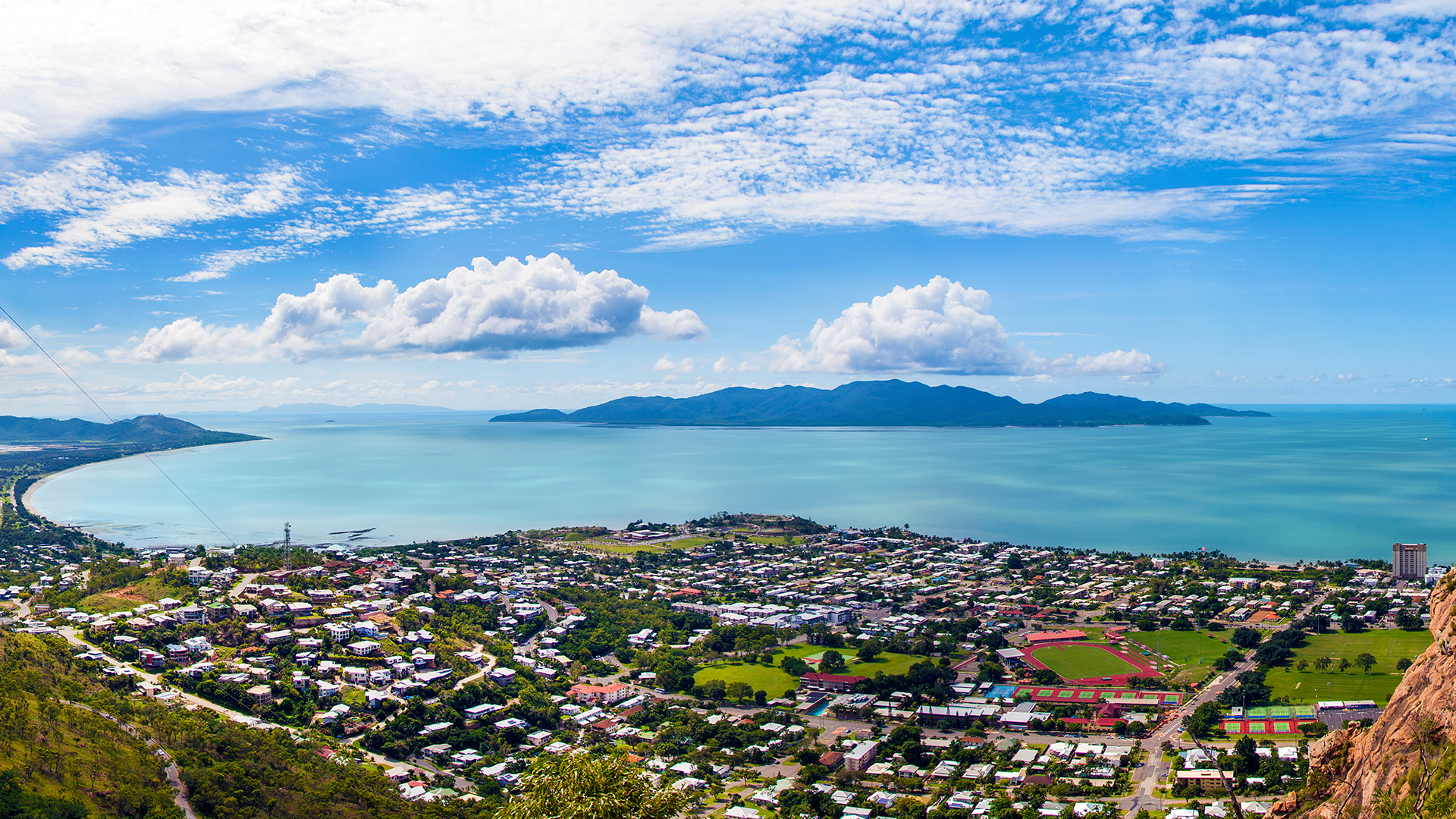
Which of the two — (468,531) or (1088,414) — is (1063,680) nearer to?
(468,531)

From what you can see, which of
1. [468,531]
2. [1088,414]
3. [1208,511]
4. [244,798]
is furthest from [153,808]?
[1088,414]

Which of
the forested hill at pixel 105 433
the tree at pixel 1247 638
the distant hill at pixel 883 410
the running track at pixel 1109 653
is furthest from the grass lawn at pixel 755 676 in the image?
the distant hill at pixel 883 410

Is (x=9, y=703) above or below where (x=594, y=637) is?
above

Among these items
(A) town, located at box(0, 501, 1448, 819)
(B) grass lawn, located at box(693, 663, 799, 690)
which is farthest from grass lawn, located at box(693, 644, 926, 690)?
(A) town, located at box(0, 501, 1448, 819)

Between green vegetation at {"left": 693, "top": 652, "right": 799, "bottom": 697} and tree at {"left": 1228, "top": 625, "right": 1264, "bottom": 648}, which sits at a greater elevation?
tree at {"left": 1228, "top": 625, "right": 1264, "bottom": 648}

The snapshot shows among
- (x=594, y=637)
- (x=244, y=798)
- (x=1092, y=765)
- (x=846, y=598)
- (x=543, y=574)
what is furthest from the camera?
(x=543, y=574)

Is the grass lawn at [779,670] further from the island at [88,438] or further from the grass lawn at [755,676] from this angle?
the island at [88,438]

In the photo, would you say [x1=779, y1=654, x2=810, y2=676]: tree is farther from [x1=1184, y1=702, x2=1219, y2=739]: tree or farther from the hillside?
the hillside

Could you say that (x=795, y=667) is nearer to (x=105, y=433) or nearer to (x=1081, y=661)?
(x=1081, y=661)
